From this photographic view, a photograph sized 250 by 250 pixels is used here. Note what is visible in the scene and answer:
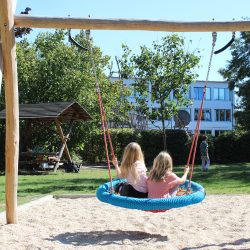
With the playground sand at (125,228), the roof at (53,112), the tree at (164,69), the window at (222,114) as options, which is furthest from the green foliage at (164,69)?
the window at (222,114)

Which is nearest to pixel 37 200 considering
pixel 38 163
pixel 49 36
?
pixel 38 163

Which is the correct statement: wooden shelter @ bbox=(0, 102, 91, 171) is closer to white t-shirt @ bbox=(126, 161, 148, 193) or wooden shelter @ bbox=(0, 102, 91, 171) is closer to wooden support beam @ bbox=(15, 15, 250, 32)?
wooden support beam @ bbox=(15, 15, 250, 32)

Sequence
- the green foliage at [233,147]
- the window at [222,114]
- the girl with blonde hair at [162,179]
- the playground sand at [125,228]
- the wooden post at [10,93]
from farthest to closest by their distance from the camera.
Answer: the window at [222,114] < the green foliage at [233,147] < the wooden post at [10,93] < the girl with blonde hair at [162,179] < the playground sand at [125,228]

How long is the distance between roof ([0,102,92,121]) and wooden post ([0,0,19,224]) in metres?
12.4

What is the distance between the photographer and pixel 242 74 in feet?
94.0

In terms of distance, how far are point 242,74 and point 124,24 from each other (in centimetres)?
2347

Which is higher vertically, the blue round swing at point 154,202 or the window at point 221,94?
the window at point 221,94

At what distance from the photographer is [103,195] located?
587 centimetres

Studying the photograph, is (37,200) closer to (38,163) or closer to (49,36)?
(38,163)

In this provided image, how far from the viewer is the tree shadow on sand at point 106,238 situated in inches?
223

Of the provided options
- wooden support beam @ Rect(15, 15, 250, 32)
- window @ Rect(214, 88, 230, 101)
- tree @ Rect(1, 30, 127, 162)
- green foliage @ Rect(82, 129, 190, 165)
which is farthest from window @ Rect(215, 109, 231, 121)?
wooden support beam @ Rect(15, 15, 250, 32)

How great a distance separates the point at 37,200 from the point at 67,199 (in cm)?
89

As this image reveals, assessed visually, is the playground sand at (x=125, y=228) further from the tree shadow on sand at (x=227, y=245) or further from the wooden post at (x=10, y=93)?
the wooden post at (x=10, y=93)

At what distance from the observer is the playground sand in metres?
5.50
